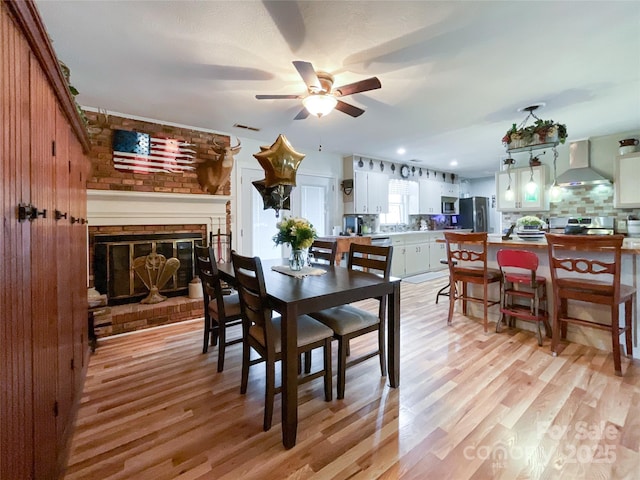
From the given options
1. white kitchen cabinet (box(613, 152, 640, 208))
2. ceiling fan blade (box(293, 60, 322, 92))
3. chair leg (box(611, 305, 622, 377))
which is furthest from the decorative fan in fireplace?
white kitchen cabinet (box(613, 152, 640, 208))

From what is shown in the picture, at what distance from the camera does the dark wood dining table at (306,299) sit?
1618mm

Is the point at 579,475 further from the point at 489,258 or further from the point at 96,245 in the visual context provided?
the point at 96,245

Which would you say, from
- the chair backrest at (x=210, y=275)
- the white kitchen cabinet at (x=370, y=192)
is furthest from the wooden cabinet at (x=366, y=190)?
the chair backrest at (x=210, y=275)

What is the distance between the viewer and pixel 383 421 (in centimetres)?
181

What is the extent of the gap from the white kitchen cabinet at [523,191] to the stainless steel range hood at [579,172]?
1.20 ft

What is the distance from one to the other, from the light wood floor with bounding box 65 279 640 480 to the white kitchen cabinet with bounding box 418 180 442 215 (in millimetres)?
4831

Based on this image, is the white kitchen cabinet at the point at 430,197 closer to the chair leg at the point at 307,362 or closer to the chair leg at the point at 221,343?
the chair leg at the point at 307,362

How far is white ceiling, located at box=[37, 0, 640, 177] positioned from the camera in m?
1.82

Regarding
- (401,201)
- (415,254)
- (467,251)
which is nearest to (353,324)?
(467,251)

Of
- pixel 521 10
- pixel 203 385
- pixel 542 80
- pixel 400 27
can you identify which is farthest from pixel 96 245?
pixel 542 80

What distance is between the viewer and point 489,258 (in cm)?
359

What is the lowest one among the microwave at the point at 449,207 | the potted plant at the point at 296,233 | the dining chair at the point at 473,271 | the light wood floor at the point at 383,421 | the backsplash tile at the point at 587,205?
the light wood floor at the point at 383,421

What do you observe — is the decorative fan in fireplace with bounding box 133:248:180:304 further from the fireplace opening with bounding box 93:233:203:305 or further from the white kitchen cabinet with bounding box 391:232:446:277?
the white kitchen cabinet with bounding box 391:232:446:277

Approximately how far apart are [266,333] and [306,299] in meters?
0.31
